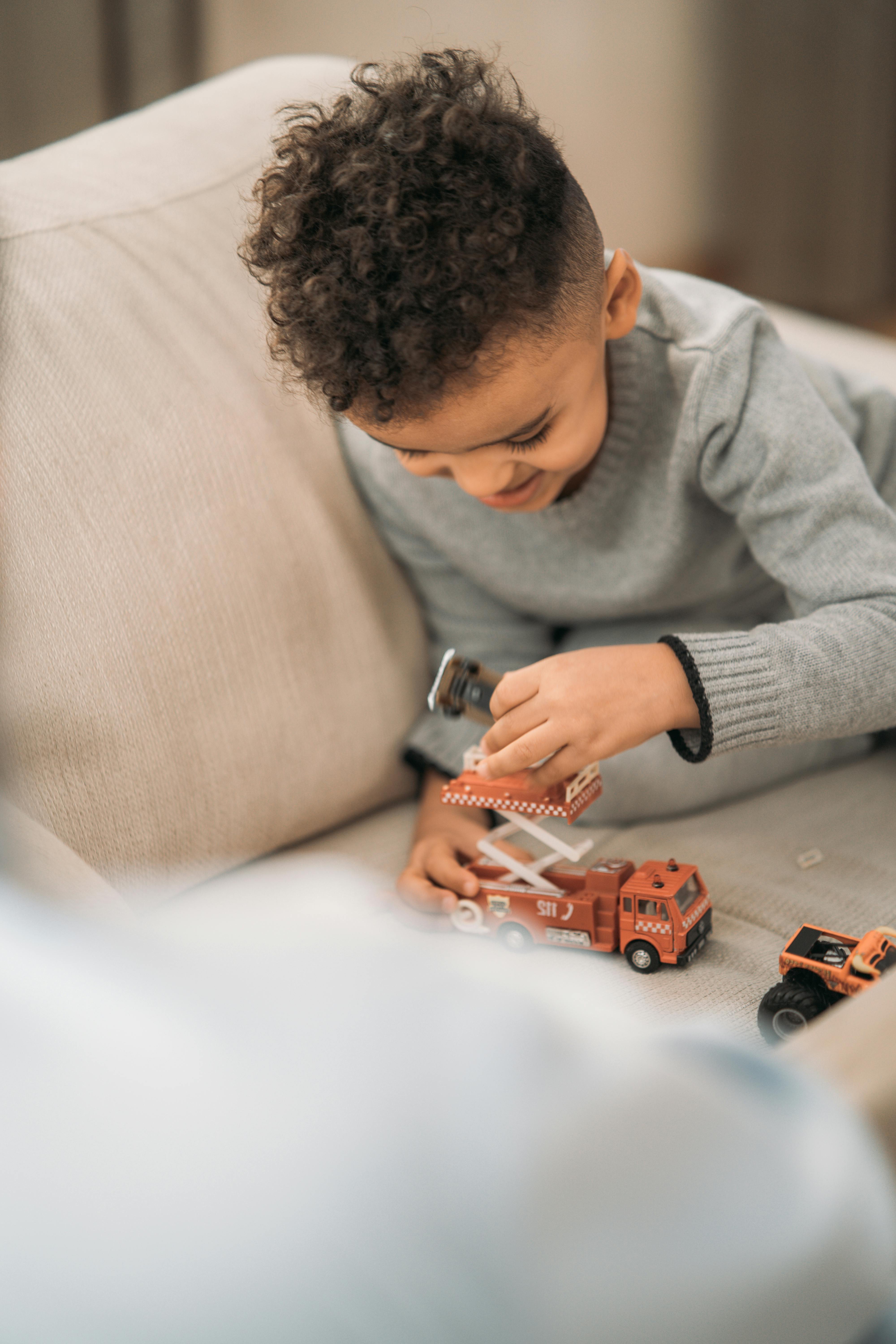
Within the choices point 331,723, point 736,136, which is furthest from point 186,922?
point 736,136

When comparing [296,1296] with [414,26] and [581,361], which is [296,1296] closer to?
[581,361]

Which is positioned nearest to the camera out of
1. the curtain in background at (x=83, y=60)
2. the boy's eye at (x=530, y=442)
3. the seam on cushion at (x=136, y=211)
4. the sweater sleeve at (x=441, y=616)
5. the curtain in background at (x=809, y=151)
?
the boy's eye at (x=530, y=442)

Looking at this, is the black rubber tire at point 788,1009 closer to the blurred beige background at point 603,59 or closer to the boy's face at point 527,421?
the boy's face at point 527,421

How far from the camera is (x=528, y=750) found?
0.67 meters

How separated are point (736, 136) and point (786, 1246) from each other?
101 inches

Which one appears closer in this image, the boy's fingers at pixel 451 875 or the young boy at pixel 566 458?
the young boy at pixel 566 458

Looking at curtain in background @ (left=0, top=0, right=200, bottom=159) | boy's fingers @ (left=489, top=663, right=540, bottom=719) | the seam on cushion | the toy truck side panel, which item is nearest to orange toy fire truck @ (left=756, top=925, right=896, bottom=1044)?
the toy truck side panel

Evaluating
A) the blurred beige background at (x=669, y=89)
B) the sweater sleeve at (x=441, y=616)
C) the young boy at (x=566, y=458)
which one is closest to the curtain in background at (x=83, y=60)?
the blurred beige background at (x=669, y=89)

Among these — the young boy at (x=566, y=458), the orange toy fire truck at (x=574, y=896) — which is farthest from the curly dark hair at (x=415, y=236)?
the orange toy fire truck at (x=574, y=896)

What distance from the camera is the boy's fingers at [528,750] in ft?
2.20

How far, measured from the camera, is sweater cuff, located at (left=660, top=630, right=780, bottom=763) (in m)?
0.68

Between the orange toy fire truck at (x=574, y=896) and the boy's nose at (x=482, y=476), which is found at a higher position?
the boy's nose at (x=482, y=476)

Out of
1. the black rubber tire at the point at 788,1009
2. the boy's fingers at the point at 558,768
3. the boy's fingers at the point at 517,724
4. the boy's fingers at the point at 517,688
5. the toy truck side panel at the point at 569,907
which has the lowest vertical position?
the toy truck side panel at the point at 569,907

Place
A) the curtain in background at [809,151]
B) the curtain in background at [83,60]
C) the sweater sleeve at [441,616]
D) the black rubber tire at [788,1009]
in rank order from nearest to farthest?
the black rubber tire at [788,1009] → the sweater sleeve at [441,616] → the curtain in background at [83,60] → the curtain in background at [809,151]
